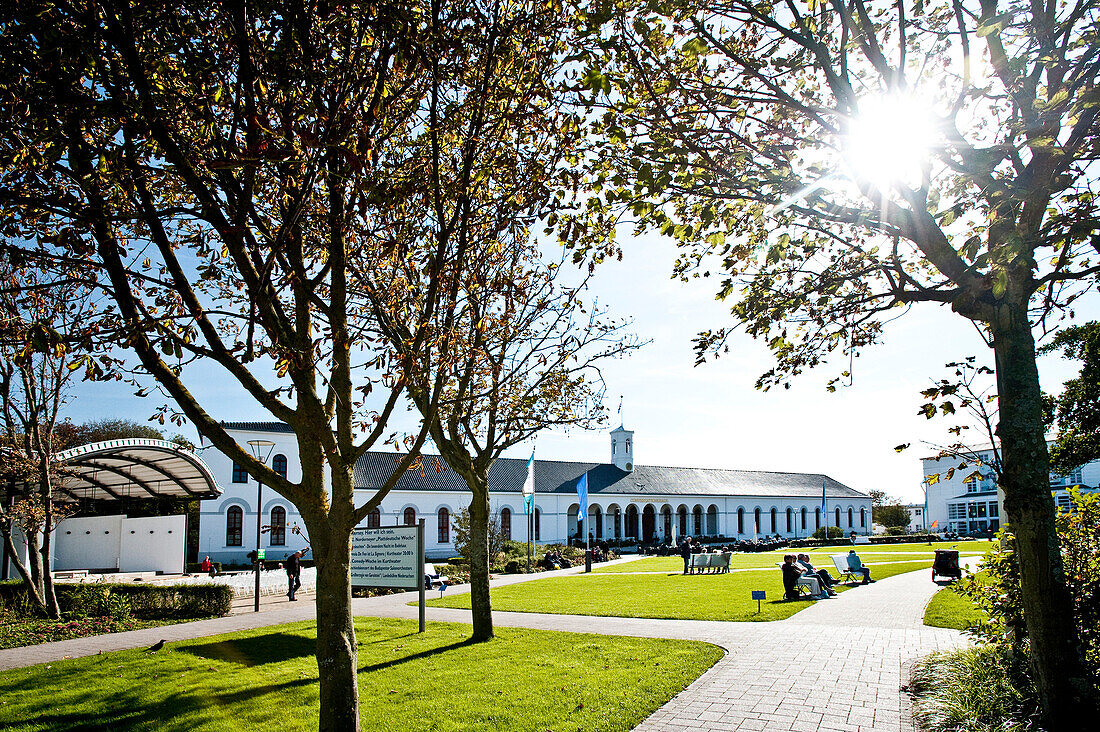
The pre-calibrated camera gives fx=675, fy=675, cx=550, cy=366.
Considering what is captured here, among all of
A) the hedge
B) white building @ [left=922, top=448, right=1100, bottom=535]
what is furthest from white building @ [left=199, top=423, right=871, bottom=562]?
the hedge

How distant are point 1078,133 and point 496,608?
15217 millimetres

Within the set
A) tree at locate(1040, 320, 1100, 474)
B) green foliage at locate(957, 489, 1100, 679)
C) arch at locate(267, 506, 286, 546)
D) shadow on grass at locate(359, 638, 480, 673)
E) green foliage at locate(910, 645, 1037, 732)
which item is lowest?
arch at locate(267, 506, 286, 546)

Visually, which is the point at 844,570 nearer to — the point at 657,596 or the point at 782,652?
the point at 657,596

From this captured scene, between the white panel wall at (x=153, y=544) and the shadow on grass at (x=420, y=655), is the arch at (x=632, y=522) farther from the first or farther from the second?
the shadow on grass at (x=420, y=655)

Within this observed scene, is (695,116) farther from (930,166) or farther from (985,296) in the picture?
(985,296)

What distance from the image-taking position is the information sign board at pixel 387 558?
13.8 m

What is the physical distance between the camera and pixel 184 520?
31219mm

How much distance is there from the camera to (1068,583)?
6.27 m

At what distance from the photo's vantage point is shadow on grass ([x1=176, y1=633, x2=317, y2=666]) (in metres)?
11.0

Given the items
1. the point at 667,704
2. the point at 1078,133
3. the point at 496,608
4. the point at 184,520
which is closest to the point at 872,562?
the point at 496,608

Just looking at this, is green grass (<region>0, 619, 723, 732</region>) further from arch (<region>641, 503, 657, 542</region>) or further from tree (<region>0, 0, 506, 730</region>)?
arch (<region>641, 503, 657, 542</region>)

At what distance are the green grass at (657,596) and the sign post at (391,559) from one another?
391 cm

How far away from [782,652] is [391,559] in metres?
7.91

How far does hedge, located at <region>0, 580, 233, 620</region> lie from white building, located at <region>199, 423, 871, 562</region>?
61.8 feet
